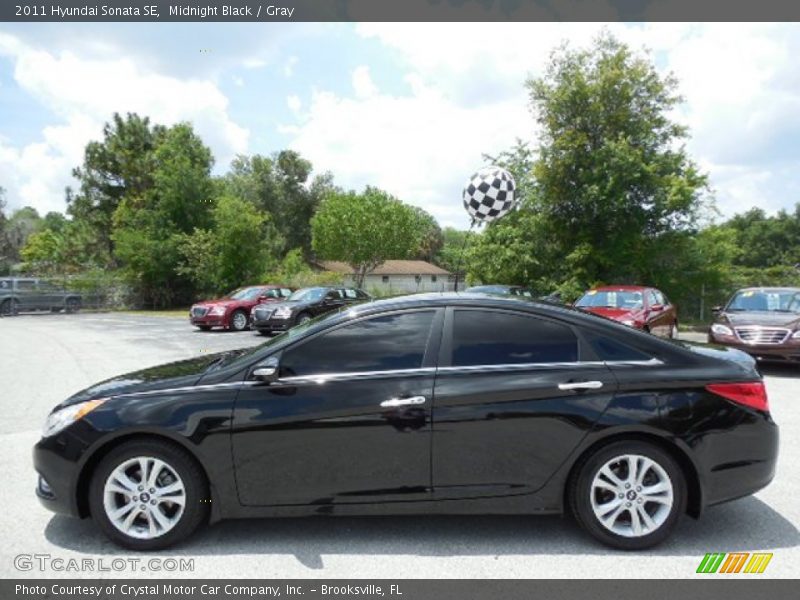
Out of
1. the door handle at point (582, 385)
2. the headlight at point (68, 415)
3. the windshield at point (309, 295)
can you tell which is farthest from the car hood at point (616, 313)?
the headlight at point (68, 415)

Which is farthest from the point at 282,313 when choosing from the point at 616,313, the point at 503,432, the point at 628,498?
the point at 628,498

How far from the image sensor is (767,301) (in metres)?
11.6

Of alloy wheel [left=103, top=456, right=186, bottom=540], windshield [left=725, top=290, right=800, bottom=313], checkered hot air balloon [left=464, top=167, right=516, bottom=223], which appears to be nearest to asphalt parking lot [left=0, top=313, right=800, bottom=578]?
alloy wheel [left=103, top=456, right=186, bottom=540]

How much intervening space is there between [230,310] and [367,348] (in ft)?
54.0

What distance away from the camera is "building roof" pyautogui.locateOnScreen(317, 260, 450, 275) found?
6944 cm

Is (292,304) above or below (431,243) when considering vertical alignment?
below

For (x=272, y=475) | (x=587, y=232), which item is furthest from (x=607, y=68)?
(x=272, y=475)

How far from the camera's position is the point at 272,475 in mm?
3725

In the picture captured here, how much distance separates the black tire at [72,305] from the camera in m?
30.8

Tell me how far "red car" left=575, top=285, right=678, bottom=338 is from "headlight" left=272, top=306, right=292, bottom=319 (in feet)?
26.4

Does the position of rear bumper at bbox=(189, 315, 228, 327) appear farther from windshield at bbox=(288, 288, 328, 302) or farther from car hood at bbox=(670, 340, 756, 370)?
car hood at bbox=(670, 340, 756, 370)

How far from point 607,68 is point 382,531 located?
19.1 meters

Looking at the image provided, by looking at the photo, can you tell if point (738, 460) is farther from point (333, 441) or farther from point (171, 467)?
point (171, 467)

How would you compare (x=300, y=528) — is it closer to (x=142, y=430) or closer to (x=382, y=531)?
(x=382, y=531)
